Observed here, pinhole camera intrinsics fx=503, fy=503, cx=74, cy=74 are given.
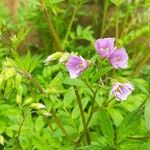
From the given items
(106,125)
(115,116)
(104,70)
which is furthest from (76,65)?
(115,116)

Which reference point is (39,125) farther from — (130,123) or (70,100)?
(130,123)

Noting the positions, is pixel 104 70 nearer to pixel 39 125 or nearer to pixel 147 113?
pixel 147 113

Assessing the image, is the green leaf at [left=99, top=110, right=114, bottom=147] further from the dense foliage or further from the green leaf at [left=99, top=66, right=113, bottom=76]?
the green leaf at [left=99, top=66, right=113, bottom=76]

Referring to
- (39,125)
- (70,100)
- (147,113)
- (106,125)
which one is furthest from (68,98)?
(147,113)

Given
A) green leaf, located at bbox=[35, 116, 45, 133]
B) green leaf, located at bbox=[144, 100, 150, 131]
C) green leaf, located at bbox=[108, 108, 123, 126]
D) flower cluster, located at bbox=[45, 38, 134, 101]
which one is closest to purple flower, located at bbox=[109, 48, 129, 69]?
flower cluster, located at bbox=[45, 38, 134, 101]

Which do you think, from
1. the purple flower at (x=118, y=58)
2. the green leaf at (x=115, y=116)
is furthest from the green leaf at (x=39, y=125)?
the purple flower at (x=118, y=58)

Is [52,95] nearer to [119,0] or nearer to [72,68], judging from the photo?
[72,68]

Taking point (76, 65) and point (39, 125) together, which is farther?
point (39, 125)

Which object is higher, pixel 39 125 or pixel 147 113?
pixel 147 113

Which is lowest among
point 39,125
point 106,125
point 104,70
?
point 39,125
